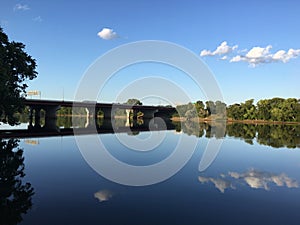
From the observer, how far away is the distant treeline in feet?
442

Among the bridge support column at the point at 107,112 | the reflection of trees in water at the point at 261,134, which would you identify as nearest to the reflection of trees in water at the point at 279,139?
the reflection of trees in water at the point at 261,134

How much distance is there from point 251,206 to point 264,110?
14715 centimetres

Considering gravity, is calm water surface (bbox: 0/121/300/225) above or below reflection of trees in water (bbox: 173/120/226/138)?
below

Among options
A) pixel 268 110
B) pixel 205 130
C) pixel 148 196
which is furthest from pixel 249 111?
pixel 148 196

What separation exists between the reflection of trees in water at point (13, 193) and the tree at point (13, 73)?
54.2 ft

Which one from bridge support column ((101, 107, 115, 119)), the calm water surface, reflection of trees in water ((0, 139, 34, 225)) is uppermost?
bridge support column ((101, 107, 115, 119))

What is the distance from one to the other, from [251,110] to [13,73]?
140938mm

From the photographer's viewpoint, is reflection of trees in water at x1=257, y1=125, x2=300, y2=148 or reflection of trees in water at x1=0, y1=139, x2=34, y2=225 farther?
reflection of trees in water at x1=257, y1=125, x2=300, y2=148

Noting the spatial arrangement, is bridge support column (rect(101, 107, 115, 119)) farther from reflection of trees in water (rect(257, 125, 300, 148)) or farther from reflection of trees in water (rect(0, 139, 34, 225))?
reflection of trees in water (rect(0, 139, 34, 225))

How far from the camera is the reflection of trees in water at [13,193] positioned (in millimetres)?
10629

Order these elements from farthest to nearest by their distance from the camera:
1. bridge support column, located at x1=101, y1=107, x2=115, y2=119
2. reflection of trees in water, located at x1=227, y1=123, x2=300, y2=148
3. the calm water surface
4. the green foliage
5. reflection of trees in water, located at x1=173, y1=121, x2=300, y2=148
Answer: the green foliage
bridge support column, located at x1=101, y1=107, x2=115, y2=119
reflection of trees in water, located at x1=173, y1=121, x2=300, y2=148
reflection of trees in water, located at x1=227, y1=123, x2=300, y2=148
the calm water surface

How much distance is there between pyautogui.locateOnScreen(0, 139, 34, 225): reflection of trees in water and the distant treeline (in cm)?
13984

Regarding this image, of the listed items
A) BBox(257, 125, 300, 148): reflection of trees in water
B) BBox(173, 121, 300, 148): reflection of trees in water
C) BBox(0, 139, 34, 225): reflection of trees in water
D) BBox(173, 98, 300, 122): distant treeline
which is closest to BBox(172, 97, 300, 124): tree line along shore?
BBox(173, 98, 300, 122): distant treeline

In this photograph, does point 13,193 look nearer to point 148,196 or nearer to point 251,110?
point 148,196
